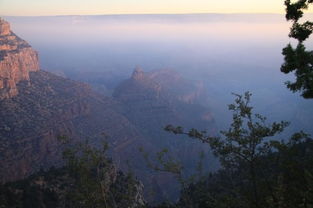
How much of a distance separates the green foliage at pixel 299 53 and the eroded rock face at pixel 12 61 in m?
59.9

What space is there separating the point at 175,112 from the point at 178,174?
95957 mm

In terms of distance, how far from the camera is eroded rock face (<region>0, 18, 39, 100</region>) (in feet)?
231

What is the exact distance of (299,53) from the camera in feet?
42.5

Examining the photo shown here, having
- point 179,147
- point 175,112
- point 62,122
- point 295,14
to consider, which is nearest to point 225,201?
point 295,14

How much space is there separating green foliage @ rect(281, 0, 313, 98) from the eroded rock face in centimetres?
5987

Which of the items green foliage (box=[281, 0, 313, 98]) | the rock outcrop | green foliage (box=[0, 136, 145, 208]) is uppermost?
green foliage (box=[281, 0, 313, 98])

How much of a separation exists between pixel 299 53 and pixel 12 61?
7579cm

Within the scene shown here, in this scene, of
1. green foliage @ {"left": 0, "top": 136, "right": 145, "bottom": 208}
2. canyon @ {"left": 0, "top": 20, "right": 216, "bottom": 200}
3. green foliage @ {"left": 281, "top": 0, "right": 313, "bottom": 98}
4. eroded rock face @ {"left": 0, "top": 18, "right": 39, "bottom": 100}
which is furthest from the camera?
eroded rock face @ {"left": 0, "top": 18, "right": 39, "bottom": 100}

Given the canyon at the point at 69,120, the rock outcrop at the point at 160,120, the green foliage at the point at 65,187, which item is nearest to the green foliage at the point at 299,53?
the green foliage at the point at 65,187

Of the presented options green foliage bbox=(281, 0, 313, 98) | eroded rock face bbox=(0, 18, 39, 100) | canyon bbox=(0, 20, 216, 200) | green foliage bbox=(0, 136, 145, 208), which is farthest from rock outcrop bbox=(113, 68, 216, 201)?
green foliage bbox=(281, 0, 313, 98)

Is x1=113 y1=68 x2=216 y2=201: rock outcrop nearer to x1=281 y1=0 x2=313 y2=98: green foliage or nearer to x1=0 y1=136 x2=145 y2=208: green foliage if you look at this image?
x1=0 y1=136 x2=145 y2=208: green foliage

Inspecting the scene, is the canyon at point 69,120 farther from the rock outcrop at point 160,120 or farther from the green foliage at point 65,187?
the green foliage at point 65,187

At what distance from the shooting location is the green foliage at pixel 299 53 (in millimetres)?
12888

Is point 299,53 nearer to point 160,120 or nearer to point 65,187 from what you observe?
point 65,187
